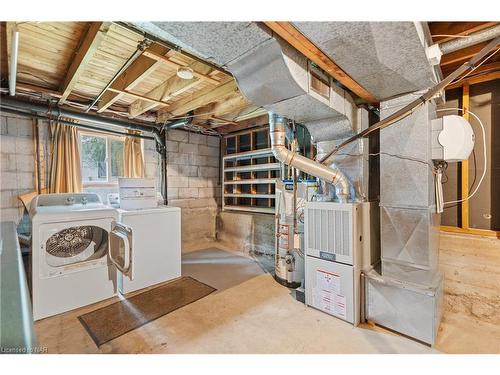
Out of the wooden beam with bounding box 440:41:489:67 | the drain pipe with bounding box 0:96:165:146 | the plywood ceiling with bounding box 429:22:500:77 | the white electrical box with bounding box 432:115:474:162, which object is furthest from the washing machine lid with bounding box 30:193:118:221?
the wooden beam with bounding box 440:41:489:67

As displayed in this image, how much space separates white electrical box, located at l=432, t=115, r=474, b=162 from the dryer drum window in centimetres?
328

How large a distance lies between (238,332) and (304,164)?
156 cm

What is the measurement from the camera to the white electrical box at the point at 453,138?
1733 mm

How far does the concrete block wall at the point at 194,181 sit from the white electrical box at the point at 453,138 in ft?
12.2

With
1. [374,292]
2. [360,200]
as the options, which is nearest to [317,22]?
[360,200]

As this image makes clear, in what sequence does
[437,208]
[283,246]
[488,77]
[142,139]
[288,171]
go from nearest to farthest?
1. [437,208]
2. [488,77]
3. [283,246]
4. [288,171]
5. [142,139]

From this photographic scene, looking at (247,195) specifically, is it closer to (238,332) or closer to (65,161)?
(238,332)

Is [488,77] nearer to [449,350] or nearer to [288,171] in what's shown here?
[288,171]

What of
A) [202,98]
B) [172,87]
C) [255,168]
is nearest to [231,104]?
[202,98]

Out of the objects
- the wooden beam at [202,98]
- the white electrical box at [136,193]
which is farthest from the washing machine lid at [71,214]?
the wooden beam at [202,98]

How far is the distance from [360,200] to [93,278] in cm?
281

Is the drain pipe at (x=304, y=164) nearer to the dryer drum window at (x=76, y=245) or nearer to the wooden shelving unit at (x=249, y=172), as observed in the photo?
the wooden shelving unit at (x=249, y=172)

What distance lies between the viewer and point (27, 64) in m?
2.20

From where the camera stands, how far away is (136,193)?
285 cm
